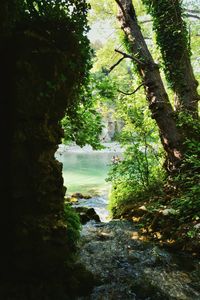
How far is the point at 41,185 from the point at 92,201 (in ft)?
37.0

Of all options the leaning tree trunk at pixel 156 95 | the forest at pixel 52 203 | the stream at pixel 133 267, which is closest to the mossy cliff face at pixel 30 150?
the forest at pixel 52 203

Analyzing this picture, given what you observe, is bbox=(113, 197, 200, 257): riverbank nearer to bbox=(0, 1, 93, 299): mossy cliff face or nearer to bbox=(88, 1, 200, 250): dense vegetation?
bbox=(88, 1, 200, 250): dense vegetation

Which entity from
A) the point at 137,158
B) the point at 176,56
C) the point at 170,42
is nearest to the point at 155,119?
the point at 137,158

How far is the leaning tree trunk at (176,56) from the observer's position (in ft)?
32.2

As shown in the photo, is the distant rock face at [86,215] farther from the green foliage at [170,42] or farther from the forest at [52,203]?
the green foliage at [170,42]

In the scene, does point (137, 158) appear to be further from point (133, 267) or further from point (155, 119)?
point (133, 267)

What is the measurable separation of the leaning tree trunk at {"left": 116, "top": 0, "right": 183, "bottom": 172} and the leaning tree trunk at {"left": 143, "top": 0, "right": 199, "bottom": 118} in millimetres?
732

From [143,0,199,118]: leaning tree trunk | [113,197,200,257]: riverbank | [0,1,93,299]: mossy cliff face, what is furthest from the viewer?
[143,0,199,118]: leaning tree trunk

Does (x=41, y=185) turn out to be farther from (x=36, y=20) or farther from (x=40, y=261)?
(x=36, y=20)

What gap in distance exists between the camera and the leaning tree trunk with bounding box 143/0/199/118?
9.82m

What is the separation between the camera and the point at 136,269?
543 cm

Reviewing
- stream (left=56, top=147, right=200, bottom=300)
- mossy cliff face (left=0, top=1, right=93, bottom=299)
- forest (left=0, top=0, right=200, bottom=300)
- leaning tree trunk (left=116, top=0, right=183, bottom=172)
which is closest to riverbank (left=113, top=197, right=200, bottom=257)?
forest (left=0, top=0, right=200, bottom=300)

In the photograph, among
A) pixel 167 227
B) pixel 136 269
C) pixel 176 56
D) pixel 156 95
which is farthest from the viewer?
pixel 176 56

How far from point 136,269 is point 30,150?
9.51ft
